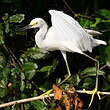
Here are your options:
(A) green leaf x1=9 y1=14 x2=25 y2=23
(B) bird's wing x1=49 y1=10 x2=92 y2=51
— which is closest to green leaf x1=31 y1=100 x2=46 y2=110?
(B) bird's wing x1=49 y1=10 x2=92 y2=51

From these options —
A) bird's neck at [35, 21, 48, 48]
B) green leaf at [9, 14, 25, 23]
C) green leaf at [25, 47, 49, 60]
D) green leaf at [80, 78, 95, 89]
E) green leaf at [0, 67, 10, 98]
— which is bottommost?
green leaf at [80, 78, 95, 89]

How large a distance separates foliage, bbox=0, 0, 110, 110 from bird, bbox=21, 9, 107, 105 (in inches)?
3.0

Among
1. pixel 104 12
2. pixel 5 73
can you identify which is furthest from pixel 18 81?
pixel 104 12

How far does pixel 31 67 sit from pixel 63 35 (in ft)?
0.90

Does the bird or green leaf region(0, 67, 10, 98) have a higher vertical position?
the bird

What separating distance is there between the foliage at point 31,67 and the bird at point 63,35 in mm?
76

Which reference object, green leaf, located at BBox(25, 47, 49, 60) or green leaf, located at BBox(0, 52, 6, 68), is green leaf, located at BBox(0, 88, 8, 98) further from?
green leaf, located at BBox(25, 47, 49, 60)

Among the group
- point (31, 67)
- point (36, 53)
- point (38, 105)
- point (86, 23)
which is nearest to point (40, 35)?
point (36, 53)

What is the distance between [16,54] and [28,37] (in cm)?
19

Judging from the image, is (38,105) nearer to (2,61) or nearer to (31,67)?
(31,67)

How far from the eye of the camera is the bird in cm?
169

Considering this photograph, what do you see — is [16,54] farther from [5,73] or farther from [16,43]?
[5,73]

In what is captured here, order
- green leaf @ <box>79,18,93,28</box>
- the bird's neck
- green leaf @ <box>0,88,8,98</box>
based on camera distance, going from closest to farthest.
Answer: green leaf @ <box>0,88,8,98</box> < the bird's neck < green leaf @ <box>79,18,93,28</box>

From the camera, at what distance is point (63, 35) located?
1715mm
